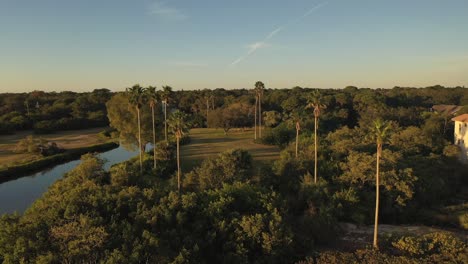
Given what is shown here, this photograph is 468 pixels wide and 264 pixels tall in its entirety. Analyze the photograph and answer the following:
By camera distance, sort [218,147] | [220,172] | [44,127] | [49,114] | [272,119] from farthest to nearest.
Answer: [49,114]
[44,127]
[272,119]
[218,147]
[220,172]

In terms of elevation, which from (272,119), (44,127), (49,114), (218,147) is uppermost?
(49,114)

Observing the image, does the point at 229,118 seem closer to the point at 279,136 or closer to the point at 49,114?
the point at 279,136

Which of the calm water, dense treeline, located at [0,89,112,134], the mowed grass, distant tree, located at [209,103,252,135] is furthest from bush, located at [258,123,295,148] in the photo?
dense treeline, located at [0,89,112,134]

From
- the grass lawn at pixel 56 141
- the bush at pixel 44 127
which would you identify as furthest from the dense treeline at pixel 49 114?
the grass lawn at pixel 56 141

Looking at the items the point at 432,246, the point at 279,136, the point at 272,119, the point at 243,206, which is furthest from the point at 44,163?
the point at 432,246

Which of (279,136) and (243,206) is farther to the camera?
(279,136)

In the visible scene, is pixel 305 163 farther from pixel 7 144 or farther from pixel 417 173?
pixel 7 144

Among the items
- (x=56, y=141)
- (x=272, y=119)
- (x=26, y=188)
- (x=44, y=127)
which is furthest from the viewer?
(x=44, y=127)

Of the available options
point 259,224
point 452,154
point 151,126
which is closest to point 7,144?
point 151,126
